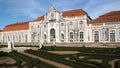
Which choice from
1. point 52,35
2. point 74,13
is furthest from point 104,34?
point 52,35

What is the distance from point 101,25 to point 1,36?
46066 millimetres

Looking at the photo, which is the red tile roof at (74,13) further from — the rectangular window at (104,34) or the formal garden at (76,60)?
the formal garden at (76,60)

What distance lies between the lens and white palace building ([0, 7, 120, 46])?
38469 mm

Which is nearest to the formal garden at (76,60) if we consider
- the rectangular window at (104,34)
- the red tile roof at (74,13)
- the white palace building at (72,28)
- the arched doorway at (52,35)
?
the rectangular window at (104,34)

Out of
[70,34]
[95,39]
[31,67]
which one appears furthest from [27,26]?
[31,67]

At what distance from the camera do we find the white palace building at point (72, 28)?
1515 inches

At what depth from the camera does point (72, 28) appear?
4547 centimetres

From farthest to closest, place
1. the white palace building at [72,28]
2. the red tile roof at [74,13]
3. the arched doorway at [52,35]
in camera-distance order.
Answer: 1. the arched doorway at [52,35]
2. the red tile roof at [74,13]
3. the white palace building at [72,28]

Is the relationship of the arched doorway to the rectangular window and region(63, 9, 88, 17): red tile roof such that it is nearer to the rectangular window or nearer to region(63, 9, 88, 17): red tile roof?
region(63, 9, 88, 17): red tile roof

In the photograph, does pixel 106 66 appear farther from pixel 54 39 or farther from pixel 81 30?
pixel 54 39

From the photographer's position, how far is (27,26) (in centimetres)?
5906

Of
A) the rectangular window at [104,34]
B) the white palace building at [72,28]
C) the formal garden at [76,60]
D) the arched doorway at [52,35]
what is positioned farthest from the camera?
the arched doorway at [52,35]

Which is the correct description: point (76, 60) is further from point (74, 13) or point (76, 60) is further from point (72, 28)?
point (74, 13)

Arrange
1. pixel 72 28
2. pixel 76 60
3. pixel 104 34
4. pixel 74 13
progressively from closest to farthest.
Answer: pixel 76 60
pixel 104 34
pixel 72 28
pixel 74 13
